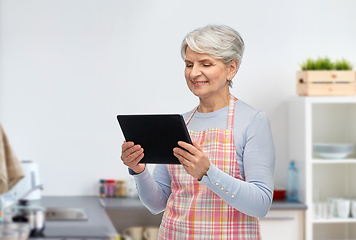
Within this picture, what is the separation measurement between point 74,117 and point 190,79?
1.84 metres

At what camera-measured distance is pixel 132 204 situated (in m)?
2.67

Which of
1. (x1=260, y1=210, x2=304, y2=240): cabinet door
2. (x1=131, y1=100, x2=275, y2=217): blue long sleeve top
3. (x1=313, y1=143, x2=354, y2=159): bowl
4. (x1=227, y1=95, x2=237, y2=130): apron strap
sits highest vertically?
(x1=227, y1=95, x2=237, y2=130): apron strap

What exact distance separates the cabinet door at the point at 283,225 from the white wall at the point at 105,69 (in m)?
0.41

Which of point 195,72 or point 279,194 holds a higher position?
point 195,72

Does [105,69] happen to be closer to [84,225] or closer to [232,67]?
[84,225]

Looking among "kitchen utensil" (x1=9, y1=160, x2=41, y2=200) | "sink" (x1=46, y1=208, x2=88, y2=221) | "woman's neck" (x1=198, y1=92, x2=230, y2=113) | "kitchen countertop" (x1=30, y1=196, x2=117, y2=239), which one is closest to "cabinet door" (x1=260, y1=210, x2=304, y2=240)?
"kitchen countertop" (x1=30, y1=196, x2=117, y2=239)

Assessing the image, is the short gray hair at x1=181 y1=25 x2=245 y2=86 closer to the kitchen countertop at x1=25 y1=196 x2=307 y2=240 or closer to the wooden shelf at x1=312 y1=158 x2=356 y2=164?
the kitchen countertop at x1=25 y1=196 x2=307 y2=240

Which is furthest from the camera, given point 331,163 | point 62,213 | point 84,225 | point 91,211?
point 331,163

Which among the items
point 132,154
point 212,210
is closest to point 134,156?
point 132,154

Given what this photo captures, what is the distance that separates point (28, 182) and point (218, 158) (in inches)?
72.6

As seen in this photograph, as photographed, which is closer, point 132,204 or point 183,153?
point 183,153

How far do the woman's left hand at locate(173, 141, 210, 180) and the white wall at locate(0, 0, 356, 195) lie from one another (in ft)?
6.13

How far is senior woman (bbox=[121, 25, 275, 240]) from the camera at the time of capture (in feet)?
3.96

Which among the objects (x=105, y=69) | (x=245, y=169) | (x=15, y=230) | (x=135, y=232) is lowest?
(x=135, y=232)
